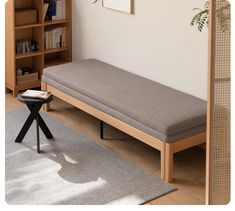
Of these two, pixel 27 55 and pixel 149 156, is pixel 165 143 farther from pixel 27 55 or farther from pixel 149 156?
pixel 27 55

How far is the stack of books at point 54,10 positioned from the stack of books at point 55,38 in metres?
0.14

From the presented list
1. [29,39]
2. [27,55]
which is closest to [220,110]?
[27,55]

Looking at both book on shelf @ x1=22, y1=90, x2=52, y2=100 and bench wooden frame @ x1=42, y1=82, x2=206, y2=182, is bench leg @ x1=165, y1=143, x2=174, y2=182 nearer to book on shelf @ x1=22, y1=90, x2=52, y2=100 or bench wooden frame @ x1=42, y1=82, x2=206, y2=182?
bench wooden frame @ x1=42, y1=82, x2=206, y2=182

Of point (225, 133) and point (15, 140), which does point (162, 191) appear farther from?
point (15, 140)

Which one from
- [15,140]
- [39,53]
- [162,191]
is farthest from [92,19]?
Answer: [162,191]

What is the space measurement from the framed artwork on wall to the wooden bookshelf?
0.75m

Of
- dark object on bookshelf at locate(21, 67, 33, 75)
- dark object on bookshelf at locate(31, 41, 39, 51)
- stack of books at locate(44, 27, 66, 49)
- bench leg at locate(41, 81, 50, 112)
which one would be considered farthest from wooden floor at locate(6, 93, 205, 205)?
stack of books at locate(44, 27, 66, 49)

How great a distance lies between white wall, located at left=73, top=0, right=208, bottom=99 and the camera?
485 centimetres

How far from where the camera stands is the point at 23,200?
162 inches

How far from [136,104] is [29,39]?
2.14m

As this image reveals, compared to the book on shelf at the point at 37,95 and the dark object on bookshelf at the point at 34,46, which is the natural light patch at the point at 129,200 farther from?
the dark object on bookshelf at the point at 34,46

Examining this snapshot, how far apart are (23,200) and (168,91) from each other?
1.63 m

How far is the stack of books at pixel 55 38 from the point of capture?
250 inches

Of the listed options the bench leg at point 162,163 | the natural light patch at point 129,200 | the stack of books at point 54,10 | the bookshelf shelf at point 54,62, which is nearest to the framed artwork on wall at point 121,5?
the stack of books at point 54,10
